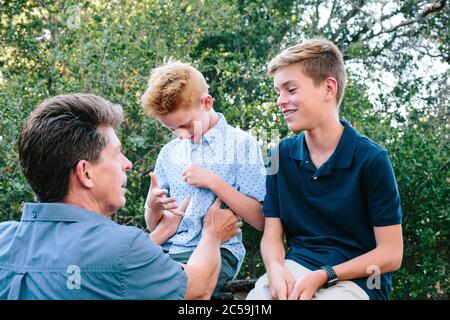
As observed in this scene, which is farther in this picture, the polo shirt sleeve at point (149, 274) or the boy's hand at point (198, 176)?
the boy's hand at point (198, 176)

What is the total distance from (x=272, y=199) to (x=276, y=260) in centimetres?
31

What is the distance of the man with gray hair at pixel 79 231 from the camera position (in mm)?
2080

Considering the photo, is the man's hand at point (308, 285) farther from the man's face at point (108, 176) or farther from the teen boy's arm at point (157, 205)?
the man's face at point (108, 176)

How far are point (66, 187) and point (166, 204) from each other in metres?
0.89

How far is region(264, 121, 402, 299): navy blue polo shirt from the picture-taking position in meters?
2.81

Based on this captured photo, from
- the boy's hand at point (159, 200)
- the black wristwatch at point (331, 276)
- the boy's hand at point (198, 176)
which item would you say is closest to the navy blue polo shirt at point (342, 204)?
the black wristwatch at point (331, 276)

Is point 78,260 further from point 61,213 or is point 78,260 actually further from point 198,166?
point 198,166

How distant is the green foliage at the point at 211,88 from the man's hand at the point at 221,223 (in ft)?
7.52

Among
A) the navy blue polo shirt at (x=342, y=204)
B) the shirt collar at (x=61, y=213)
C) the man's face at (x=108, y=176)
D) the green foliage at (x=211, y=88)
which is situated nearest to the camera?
the shirt collar at (x=61, y=213)

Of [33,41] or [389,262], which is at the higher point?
[33,41]

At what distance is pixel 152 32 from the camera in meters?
6.19

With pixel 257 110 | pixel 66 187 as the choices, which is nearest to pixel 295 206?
pixel 66 187

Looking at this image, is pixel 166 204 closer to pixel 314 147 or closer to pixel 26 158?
pixel 314 147

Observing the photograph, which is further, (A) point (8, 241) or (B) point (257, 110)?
(B) point (257, 110)
